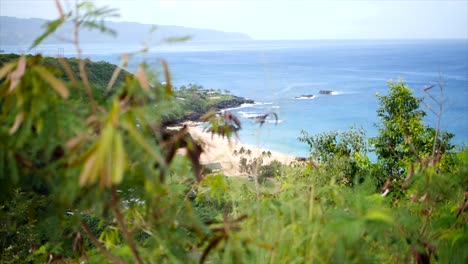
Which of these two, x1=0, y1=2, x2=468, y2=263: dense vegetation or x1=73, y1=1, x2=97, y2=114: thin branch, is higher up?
x1=73, y1=1, x2=97, y2=114: thin branch

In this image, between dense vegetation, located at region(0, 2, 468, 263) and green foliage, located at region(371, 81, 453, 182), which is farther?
green foliage, located at region(371, 81, 453, 182)

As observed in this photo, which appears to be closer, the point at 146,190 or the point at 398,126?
the point at 146,190

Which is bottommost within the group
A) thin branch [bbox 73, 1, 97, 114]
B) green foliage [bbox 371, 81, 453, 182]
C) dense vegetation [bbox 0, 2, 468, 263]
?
green foliage [bbox 371, 81, 453, 182]

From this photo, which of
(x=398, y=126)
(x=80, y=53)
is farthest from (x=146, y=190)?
(x=398, y=126)

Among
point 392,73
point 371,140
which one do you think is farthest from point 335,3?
point 371,140

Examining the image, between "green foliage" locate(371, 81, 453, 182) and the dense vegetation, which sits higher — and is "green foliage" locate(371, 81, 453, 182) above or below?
below

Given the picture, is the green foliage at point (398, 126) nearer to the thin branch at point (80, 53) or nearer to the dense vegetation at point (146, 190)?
the dense vegetation at point (146, 190)

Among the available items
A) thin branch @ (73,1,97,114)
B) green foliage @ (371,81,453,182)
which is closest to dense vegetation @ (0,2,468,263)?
thin branch @ (73,1,97,114)

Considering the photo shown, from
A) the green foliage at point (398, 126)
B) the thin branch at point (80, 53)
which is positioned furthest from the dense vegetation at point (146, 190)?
the green foliage at point (398, 126)

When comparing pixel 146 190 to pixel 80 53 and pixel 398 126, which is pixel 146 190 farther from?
pixel 398 126

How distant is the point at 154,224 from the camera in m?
1.00

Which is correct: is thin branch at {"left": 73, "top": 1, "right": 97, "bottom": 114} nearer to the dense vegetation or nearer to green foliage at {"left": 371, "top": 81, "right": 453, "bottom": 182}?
the dense vegetation

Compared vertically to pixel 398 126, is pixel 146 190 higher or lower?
higher

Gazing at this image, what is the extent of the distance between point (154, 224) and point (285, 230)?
0.35 m
